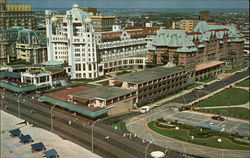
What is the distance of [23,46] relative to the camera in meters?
173

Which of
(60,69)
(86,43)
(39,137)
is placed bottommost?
(39,137)

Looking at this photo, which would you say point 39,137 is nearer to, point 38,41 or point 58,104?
point 58,104

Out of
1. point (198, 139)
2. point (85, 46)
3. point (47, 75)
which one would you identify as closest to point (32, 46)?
point (85, 46)

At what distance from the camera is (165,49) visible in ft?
497

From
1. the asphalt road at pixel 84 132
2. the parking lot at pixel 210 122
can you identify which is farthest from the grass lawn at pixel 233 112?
the asphalt road at pixel 84 132

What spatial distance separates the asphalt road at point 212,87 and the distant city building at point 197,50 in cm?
858

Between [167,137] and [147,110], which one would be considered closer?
[167,137]

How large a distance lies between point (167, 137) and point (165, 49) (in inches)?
3143

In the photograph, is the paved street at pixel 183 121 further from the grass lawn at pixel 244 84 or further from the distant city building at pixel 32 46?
the distant city building at pixel 32 46

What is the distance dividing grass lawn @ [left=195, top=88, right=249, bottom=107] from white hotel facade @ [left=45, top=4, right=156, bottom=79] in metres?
54.8

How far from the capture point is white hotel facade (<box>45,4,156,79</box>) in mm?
141250

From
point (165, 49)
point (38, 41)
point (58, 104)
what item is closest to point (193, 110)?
point (58, 104)

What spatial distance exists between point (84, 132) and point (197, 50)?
266 ft

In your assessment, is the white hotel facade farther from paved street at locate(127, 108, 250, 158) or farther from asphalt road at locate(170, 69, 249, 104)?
paved street at locate(127, 108, 250, 158)
